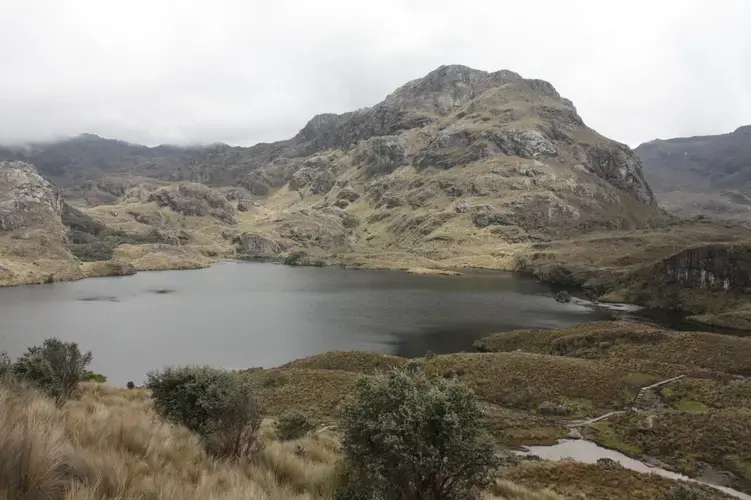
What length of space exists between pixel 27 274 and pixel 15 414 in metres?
186

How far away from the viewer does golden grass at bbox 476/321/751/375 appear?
173 feet

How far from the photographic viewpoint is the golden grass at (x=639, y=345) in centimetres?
5272

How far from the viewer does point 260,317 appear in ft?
323

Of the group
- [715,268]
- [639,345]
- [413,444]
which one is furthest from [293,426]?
[715,268]

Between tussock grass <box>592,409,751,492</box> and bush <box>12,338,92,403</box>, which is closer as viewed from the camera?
bush <box>12,338,92,403</box>

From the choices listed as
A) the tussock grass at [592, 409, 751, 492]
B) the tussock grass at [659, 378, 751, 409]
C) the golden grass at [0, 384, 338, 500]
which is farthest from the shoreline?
the golden grass at [0, 384, 338, 500]

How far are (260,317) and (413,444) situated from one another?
90929mm

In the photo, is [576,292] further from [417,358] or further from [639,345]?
[417,358]

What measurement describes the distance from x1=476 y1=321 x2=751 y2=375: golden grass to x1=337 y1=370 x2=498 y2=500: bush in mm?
45692

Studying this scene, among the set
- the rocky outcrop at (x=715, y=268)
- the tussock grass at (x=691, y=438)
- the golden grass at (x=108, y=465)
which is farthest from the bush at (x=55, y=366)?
the rocky outcrop at (x=715, y=268)

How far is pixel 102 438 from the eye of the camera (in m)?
6.54

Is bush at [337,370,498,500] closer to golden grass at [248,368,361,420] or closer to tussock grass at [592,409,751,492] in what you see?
tussock grass at [592,409,751,492]

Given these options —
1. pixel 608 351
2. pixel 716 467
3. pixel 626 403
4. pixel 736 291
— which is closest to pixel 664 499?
pixel 716 467

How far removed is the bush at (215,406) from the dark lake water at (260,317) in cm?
4051
